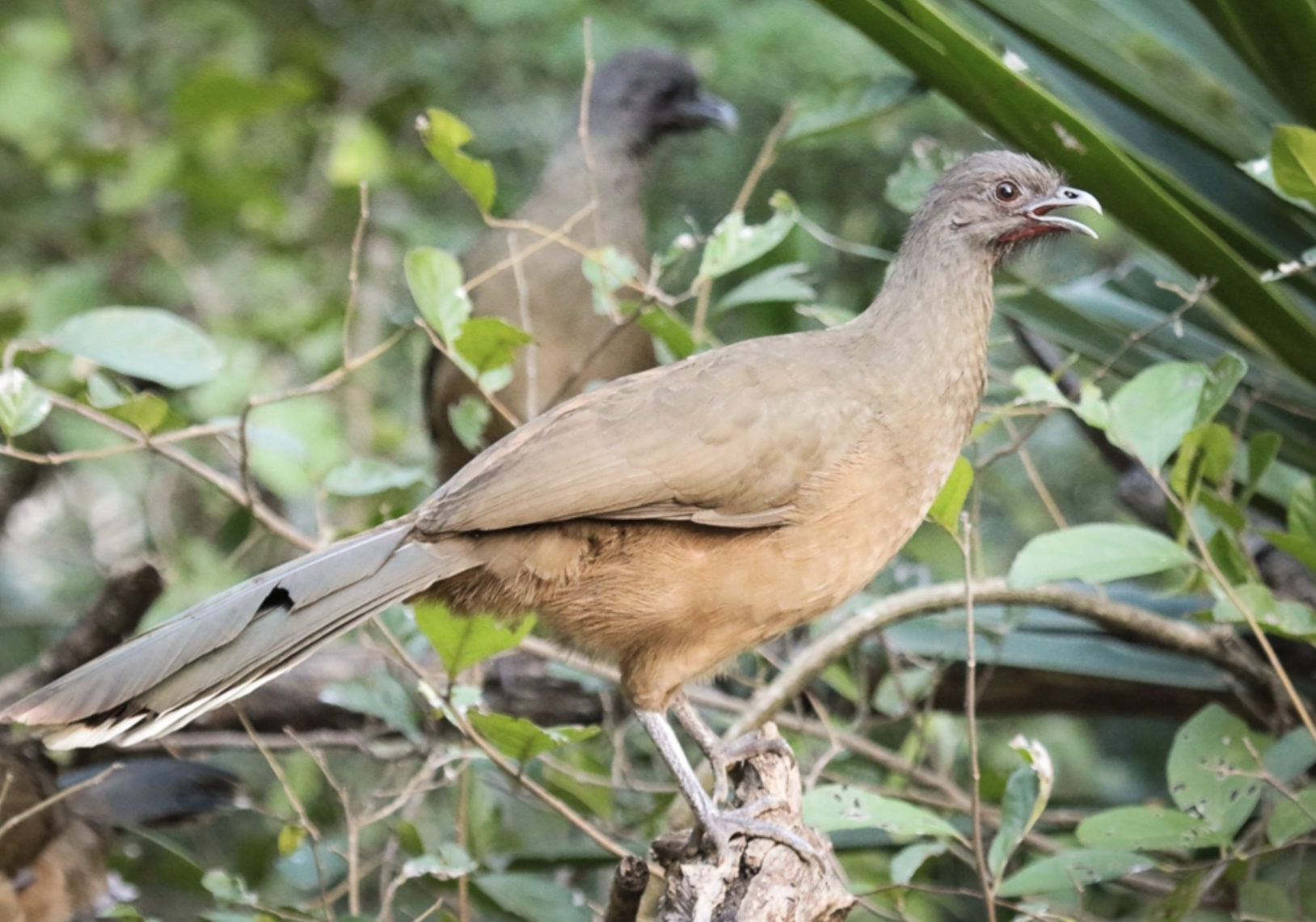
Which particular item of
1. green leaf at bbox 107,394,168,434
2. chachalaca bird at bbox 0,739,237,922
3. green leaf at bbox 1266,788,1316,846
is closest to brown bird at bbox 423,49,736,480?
green leaf at bbox 107,394,168,434

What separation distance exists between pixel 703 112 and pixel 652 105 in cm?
15

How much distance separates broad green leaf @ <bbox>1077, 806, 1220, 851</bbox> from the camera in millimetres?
2143

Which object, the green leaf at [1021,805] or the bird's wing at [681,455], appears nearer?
the green leaf at [1021,805]

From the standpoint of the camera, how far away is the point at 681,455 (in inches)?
85.7

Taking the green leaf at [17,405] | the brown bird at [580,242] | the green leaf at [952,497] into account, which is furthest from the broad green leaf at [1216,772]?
the green leaf at [17,405]

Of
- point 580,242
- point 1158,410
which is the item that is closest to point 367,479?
point 580,242

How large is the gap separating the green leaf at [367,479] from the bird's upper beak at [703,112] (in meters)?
1.73

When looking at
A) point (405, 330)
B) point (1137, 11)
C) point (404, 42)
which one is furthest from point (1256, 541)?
point (404, 42)

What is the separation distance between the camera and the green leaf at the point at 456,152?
2506 millimetres

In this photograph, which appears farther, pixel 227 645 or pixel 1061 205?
pixel 1061 205

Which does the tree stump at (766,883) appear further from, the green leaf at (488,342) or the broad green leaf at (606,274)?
the broad green leaf at (606,274)

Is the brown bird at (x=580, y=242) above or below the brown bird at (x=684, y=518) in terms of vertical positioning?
below

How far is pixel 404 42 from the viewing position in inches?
223

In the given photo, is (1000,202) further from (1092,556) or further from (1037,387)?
(1092,556)
